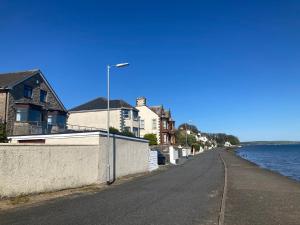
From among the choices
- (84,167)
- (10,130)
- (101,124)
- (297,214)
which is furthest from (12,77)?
(297,214)

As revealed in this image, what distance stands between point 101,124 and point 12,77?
18558 millimetres

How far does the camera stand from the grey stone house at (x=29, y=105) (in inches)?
1348

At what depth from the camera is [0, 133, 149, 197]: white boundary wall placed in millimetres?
14883

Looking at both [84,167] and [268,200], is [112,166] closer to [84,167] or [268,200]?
[84,167]

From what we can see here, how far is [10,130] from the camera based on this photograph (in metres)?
34.1

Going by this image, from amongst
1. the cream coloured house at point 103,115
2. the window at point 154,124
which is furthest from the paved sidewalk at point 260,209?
the window at point 154,124

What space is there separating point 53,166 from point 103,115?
3645cm

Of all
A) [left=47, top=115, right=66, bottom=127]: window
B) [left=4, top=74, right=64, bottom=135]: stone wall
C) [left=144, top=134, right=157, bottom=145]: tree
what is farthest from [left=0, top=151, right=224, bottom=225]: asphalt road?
[left=144, top=134, right=157, bottom=145]: tree

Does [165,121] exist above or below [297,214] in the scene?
above

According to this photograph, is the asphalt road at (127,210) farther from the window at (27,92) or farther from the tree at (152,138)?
the tree at (152,138)

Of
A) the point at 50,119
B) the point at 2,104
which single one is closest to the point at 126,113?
the point at 50,119

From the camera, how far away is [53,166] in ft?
58.1

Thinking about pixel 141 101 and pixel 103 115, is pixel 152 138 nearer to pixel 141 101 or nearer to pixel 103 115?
pixel 141 101

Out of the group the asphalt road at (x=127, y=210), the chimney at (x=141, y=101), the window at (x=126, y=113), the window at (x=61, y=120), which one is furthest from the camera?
the chimney at (x=141, y=101)
